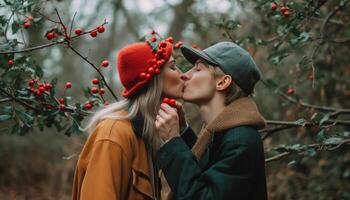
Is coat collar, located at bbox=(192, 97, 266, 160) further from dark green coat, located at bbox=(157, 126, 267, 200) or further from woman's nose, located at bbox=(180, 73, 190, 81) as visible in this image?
woman's nose, located at bbox=(180, 73, 190, 81)

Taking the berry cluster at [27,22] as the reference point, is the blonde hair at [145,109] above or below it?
below

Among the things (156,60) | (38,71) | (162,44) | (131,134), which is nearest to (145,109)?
(131,134)

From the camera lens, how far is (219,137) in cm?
289

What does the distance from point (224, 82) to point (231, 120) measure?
31cm

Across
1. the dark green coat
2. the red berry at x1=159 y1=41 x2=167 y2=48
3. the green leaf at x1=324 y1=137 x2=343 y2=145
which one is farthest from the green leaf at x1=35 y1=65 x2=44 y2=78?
the green leaf at x1=324 y1=137 x2=343 y2=145

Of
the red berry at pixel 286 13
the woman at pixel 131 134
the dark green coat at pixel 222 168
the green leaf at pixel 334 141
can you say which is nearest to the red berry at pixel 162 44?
the woman at pixel 131 134

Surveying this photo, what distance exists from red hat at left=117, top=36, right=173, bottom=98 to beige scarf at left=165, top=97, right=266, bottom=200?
0.58m

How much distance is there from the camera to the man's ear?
301cm

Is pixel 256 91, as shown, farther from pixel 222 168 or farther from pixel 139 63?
pixel 222 168

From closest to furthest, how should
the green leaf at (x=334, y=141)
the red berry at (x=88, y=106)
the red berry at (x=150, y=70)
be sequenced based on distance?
the red berry at (x=150, y=70) → the green leaf at (x=334, y=141) → the red berry at (x=88, y=106)

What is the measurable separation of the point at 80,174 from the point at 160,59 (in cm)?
95

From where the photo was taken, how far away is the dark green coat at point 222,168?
257 cm

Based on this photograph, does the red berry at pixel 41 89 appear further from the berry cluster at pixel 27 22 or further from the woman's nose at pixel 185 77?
the woman's nose at pixel 185 77

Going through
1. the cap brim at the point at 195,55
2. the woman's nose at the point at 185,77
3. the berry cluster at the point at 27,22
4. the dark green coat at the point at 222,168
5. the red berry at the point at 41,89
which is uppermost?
the berry cluster at the point at 27,22
